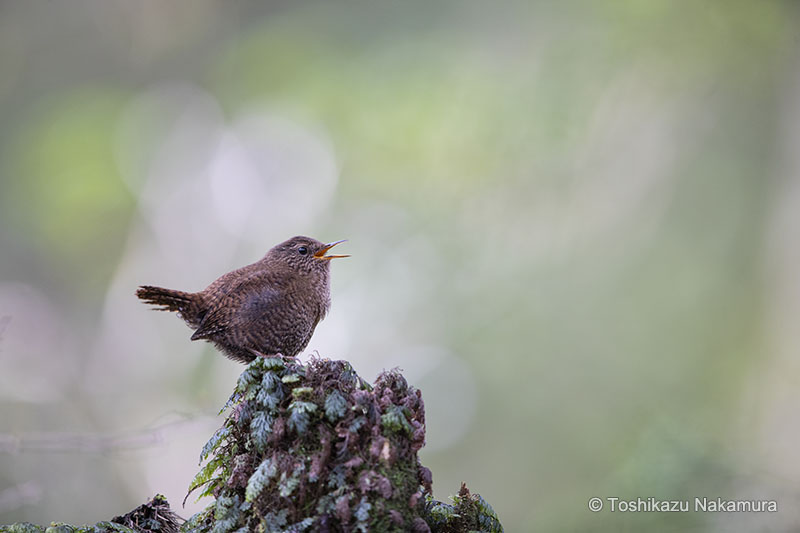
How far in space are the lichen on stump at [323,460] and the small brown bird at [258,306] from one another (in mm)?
850

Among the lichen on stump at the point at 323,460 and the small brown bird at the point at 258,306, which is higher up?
the small brown bird at the point at 258,306

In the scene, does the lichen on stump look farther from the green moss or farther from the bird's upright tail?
the bird's upright tail

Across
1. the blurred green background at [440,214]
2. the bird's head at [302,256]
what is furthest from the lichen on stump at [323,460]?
the blurred green background at [440,214]

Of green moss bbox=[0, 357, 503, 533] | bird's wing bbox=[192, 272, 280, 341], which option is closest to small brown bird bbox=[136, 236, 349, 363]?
bird's wing bbox=[192, 272, 280, 341]

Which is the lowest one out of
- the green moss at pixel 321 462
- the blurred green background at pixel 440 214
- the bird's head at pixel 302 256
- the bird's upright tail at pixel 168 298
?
the green moss at pixel 321 462

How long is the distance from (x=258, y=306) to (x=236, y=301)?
101 mm

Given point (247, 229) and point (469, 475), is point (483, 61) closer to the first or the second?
point (247, 229)

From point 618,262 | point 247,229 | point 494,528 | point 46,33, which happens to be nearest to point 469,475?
point 618,262

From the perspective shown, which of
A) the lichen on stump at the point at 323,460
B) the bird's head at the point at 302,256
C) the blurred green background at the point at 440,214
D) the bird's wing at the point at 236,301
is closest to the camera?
the lichen on stump at the point at 323,460

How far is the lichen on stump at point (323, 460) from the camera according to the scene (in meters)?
1.67

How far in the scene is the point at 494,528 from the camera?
190 cm

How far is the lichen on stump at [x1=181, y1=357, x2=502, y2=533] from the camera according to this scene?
5.49ft

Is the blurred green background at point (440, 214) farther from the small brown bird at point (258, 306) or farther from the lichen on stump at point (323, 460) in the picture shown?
the lichen on stump at point (323, 460)

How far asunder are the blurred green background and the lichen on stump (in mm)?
4990
